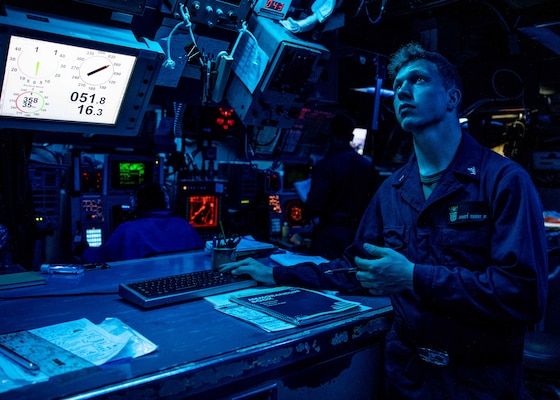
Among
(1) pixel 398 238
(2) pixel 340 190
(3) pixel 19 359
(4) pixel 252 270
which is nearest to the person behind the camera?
(3) pixel 19 359

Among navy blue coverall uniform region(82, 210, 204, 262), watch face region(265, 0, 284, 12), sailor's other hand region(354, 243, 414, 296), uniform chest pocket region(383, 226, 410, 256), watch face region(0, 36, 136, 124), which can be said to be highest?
watch face region(265, 0, 284, 12)

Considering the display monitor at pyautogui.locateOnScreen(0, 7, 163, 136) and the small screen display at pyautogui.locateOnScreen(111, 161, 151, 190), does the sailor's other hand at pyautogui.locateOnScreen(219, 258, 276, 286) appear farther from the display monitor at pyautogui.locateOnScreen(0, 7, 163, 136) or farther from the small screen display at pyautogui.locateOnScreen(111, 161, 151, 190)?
the small screen display at pyautogui.locateOnScreen(111, 161, 151, 190)

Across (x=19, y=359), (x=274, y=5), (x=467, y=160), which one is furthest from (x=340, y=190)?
(x=19, y=359)

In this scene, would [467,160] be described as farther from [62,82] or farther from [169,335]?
[62,82]

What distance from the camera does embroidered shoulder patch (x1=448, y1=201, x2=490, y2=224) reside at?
138 cm

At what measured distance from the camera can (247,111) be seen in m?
2.21

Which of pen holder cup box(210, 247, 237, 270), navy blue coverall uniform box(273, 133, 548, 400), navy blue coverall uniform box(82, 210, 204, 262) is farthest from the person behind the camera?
navy blue coverall uniform box(82, 210, 204, 262)

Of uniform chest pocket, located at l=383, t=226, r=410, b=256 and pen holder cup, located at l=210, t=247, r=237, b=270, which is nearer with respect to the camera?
uniform chest pocket, located at l=383, t=226, r=410, b=256

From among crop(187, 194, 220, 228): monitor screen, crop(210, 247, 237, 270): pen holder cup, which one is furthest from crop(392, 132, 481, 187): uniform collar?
crop(187, 194, 220, 228): monitor screen

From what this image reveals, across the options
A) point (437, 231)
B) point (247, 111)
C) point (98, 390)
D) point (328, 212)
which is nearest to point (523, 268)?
point (437, 231)

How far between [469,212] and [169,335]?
0.98 metres

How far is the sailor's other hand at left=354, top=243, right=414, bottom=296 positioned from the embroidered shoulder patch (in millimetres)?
215

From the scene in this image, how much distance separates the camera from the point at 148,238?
10.0ft

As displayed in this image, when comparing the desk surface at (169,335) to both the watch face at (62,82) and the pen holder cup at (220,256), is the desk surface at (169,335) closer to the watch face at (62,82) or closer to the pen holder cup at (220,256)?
the pen holder cup at (220,256)
